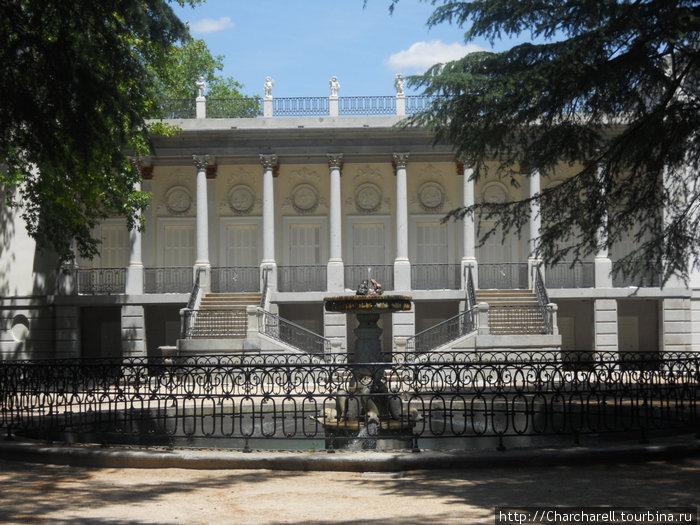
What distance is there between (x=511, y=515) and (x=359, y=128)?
77.8 feet

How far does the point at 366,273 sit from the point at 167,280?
7.07m

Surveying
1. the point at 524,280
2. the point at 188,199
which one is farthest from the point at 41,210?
the point at 524,280

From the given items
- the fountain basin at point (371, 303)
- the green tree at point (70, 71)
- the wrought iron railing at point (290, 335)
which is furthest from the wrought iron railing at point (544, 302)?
the green tree at point (70, 71)

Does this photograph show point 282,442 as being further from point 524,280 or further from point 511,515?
point 524,280

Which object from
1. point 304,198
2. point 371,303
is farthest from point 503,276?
point 371,303

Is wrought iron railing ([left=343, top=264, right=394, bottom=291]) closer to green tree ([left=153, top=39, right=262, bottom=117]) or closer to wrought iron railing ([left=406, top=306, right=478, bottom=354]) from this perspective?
wrought iron railing ([left=406, top=306, right=478, bottom=354])

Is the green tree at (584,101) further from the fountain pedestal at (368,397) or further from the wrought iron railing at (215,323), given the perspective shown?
the wrought iron railing at (215,323)

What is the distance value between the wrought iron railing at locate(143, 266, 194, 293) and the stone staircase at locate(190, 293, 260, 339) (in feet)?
8.53

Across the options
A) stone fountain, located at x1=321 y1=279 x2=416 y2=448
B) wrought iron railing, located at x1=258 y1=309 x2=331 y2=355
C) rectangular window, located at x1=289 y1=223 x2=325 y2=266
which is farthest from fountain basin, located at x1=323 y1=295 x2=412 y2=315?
rectangular window, located at x1=289 y1=223 x2=325 y2=266

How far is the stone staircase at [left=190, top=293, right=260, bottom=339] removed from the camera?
26.7m

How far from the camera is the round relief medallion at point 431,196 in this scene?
32.5 meters

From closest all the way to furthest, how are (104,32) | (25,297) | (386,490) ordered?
(386,490), (104,32), (25,297)

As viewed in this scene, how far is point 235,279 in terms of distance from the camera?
31.2 m

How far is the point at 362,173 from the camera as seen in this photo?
107 ft
